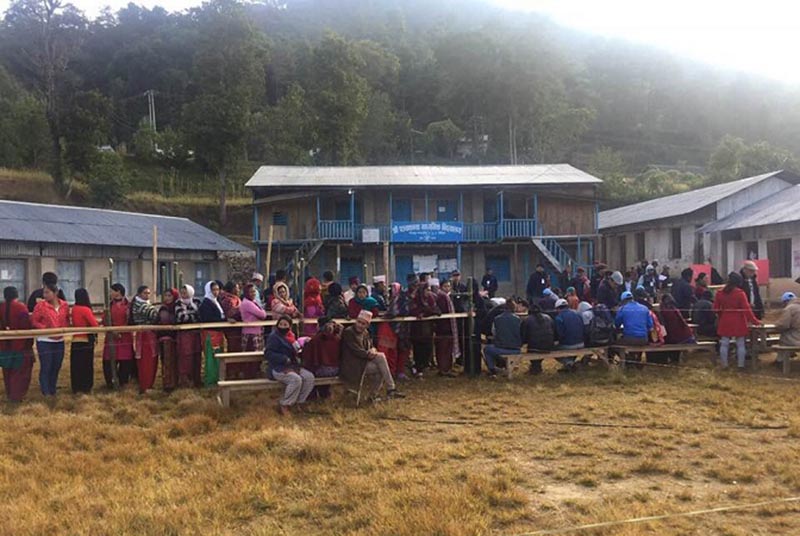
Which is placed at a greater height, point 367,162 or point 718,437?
point 367,162

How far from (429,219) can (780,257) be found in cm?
1333

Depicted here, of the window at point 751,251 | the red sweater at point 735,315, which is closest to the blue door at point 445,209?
the window at point 751,251

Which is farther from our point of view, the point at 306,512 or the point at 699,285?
the point at 699,285

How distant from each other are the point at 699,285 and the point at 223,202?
3113 cm

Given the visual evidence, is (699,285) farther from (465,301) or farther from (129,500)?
(129,500)

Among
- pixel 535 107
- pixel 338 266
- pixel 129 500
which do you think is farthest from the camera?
pixel 535 107

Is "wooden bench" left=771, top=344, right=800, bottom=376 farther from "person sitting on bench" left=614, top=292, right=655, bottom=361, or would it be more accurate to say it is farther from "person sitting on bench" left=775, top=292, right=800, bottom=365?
"person sitting on bench" left=614, top=292, right=655, bottom=361

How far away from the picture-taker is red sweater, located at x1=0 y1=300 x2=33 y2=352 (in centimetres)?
887

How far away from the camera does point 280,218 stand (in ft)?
97.5

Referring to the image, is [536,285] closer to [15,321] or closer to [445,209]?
[15,321]

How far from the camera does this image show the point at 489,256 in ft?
96.7

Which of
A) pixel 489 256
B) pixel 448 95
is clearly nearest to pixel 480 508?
pixel 489 256

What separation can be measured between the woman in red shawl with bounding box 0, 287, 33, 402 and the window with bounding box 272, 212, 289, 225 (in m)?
20.6

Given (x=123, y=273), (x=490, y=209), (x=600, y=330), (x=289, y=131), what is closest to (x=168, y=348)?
(x=600, y=330)
